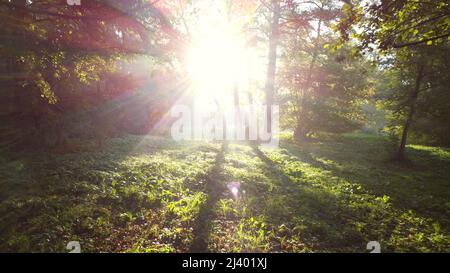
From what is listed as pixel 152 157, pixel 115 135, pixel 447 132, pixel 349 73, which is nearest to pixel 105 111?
pixel 115 135

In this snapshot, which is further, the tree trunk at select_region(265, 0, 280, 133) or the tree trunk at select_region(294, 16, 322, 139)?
the tree trunk at select_region(294, 16, 322, 139)

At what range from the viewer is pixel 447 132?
16688mm

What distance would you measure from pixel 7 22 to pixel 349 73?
22.7 metres

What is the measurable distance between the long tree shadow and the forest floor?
0.10 ft

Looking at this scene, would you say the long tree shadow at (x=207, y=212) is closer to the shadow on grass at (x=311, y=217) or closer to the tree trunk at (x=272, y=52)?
the shadow on grass at (x=311, y=217)

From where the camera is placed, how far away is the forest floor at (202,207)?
5.63 m

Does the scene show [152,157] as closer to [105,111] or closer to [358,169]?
[105,111]

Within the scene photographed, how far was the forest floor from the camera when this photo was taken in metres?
5.63

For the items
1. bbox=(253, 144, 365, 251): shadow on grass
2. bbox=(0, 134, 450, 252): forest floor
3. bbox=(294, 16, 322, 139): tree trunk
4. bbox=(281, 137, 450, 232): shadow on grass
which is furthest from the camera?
bbox=(294, 16, 322, 139): tree trunk

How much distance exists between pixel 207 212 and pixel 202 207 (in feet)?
0.91

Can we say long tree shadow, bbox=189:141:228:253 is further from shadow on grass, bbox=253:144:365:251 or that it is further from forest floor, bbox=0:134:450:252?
shadow on grass, bbox=253:144:365:251

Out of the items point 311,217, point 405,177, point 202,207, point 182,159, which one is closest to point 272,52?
point 182,159

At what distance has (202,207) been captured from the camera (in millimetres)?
7445

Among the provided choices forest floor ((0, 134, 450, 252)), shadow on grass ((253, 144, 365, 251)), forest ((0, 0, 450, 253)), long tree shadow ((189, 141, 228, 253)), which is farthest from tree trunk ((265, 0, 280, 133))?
→ shadow on grass ((253, 144, 365, 251))
